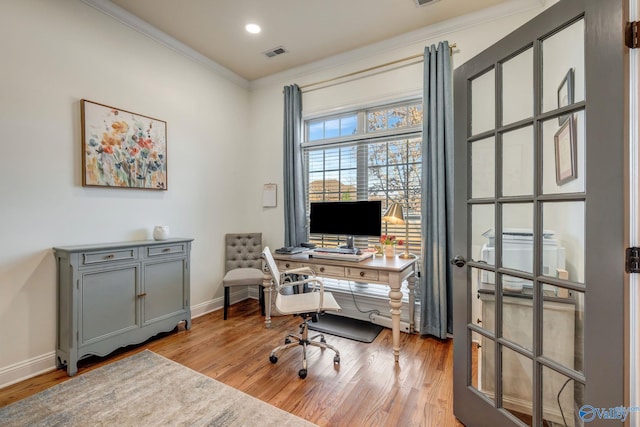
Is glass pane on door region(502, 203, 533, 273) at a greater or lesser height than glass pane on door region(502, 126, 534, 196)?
lesser

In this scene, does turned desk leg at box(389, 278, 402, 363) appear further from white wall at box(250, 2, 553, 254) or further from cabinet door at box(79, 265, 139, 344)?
cabinet door at box(79, 265, 139, 344)

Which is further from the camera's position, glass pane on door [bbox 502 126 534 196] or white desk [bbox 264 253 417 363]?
→ white desk [bbox 264 253 417 363]

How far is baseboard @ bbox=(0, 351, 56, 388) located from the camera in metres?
2.04

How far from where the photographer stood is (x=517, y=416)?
4.53 ft

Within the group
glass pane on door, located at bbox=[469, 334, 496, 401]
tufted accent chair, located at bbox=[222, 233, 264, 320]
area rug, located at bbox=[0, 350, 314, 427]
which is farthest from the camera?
tufted accent chair, located at bbox=[222, 233, 264, 320]

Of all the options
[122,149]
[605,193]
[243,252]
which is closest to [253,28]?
[122,149]

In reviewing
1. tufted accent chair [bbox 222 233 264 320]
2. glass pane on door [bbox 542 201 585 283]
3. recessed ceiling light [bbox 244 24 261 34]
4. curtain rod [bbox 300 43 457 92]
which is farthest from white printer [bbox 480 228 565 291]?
recessed ceiling light [bbox 244 24 261 34]

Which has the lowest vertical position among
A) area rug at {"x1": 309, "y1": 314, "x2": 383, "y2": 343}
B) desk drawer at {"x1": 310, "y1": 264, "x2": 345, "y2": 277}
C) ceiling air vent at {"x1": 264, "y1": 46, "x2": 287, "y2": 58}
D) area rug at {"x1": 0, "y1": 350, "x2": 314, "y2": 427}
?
area rug at {"x1": 309, "y1": 314, "x2": 383, "y2": 343}

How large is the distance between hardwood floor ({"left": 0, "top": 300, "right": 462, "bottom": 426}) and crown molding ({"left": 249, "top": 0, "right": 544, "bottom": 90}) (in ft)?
10.3

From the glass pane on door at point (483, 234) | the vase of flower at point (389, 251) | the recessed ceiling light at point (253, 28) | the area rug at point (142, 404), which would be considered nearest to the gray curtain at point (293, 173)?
the recessed ceiling light at point (253, 28)

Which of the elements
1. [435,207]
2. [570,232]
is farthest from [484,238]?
[435,207]

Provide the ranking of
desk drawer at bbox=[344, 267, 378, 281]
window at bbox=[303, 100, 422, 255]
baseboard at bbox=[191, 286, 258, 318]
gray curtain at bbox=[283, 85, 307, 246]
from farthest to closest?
gray curtain at bbox=[283, 85, 307, 246], baseboard at bbox=[191, 286, 258, 318], window at bbox=[303, 100, 422, 255], desk drawer at bbox=[344, 267, 378, 281]

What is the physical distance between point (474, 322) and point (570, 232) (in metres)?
0.74

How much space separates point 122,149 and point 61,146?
18.0 inches
